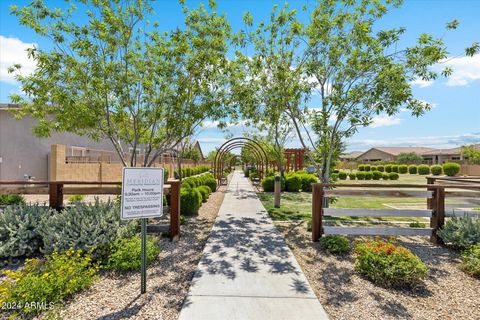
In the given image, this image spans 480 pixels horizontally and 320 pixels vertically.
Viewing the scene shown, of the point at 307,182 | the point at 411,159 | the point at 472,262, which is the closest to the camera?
the point at 472,262

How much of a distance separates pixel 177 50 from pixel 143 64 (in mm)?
1024

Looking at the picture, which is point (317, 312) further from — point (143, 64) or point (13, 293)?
point (143, 64)

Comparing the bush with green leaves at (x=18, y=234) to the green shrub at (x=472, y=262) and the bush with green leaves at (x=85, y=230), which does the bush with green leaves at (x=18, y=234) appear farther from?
the green shrub at (x=472, y=262)

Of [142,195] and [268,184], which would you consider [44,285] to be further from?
[268,184]

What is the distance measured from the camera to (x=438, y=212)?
18.6 feet

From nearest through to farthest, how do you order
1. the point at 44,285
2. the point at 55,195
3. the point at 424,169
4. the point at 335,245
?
the point at 44,285 → the point at 335,245 → the point at 55,195 → the point at 424,169

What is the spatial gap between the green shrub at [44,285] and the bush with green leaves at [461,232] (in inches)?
265

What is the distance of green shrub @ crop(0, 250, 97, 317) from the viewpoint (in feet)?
9.77

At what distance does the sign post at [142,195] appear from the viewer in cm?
328

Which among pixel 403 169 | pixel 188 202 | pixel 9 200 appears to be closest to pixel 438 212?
pixel 188 202

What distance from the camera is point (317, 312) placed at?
3078 mm

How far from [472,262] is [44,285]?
21.3ft

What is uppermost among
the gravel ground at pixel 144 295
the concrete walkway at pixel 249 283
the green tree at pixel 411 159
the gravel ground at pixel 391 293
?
the green tree at pixel 411 159

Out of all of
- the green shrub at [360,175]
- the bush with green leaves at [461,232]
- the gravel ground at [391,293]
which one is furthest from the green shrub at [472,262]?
the green shrub at [360,175]
